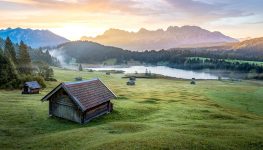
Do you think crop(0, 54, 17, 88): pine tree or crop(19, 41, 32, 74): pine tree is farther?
crop(19, 41, 32, 74): pine tree

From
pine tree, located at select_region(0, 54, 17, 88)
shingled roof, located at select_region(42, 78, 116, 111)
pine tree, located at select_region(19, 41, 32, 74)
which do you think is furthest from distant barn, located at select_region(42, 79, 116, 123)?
pine tree, located at select_region(19, 41, 32, 74)

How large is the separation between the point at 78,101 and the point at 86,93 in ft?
10.7

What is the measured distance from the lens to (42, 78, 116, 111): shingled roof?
38.4 metres

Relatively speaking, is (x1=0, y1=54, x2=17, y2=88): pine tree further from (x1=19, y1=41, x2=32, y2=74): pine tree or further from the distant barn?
the distant barn

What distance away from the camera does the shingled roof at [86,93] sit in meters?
38.4

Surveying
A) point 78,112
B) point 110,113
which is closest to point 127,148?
point 78,112

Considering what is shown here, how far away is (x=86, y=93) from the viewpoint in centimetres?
4088

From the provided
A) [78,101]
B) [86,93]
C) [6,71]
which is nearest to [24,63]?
[6,71]

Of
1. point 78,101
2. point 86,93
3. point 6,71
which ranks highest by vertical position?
point 6,71

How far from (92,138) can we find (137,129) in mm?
6070

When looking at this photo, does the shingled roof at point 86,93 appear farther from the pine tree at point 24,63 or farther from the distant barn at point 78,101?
the pine tree at point 24,63

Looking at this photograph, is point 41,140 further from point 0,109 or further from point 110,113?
point 0,109

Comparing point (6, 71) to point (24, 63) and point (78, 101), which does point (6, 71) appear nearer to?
point (24, 63)

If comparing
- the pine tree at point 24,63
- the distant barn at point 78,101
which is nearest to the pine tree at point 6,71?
the pine tree at point 24,63
